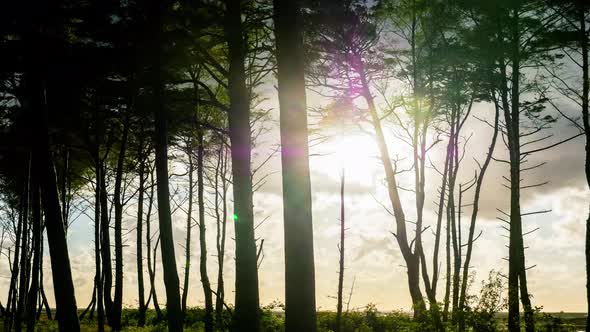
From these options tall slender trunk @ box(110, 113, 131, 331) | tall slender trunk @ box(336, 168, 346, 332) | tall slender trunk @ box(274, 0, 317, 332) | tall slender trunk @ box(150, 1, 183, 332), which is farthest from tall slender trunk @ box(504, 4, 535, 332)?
tall slender trunk @ box(110, 113, 131, 331)

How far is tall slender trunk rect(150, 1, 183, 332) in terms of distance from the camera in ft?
33.6

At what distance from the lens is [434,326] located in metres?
11.7

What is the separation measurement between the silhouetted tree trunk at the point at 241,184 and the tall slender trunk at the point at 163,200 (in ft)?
5.32

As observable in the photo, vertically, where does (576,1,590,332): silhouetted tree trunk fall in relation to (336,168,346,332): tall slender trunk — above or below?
above

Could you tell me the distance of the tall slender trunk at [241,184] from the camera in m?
8.84

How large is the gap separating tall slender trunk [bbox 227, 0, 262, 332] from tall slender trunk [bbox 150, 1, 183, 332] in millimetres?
1616

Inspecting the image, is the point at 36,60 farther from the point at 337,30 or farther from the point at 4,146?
the point at 337,30

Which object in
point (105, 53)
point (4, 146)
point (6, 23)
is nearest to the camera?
point (6, 23)

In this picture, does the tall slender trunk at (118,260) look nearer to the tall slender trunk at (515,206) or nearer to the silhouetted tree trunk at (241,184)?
the silhouetted tree trunk at (241,184)

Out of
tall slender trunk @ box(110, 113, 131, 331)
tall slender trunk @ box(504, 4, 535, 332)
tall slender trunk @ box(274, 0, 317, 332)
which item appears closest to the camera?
tall slender trunk @ box(274, 0, 317, 332)

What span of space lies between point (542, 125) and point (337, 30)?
6.40 metres

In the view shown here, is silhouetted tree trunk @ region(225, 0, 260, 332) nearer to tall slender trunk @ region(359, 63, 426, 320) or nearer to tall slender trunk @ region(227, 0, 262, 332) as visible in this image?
tall slender trunk @ region(227, 0, 262, 332)

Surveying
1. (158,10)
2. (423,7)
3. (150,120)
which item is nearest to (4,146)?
(150,120)

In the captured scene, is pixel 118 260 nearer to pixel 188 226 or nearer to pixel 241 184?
pixel 188 226
